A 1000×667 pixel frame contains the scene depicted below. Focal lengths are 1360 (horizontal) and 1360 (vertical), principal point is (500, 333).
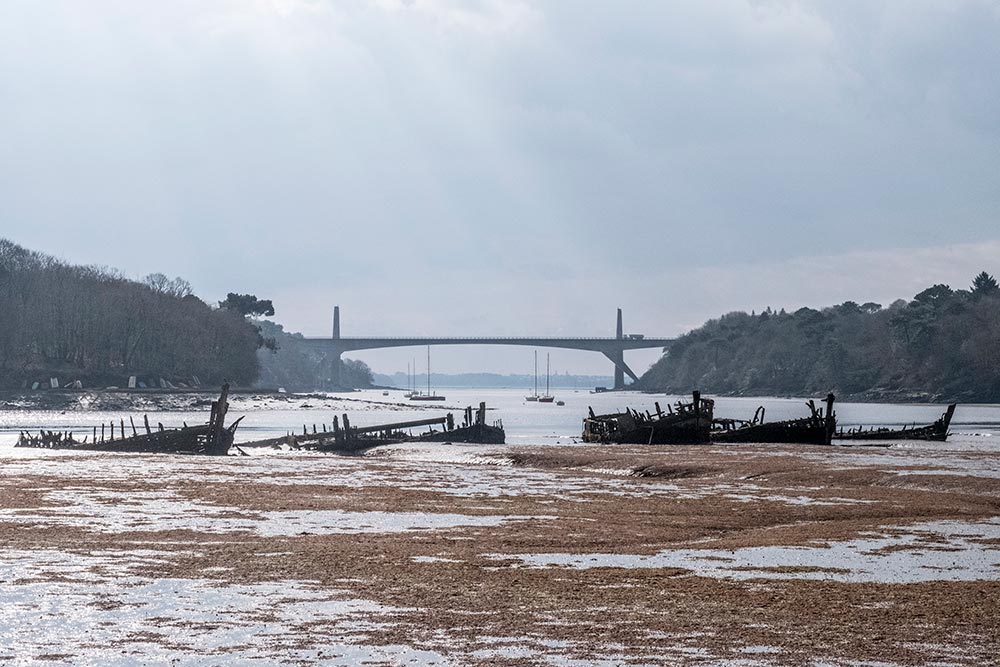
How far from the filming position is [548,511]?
1150 inches

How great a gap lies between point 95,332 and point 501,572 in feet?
465

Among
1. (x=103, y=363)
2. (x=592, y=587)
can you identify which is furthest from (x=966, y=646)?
(x=103, y=363)

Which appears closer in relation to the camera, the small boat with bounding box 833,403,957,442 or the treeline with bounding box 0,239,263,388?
the small boat with bounding box 833,403,957,442

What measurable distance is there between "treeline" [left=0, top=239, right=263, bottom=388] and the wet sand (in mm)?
117838

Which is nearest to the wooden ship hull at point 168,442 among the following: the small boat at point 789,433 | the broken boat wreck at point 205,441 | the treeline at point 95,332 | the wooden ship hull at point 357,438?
the broken boat wreck at point 205,441

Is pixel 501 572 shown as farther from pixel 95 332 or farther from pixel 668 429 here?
pixel 95 332

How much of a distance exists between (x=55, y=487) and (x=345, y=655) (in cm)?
2221

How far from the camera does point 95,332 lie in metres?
154

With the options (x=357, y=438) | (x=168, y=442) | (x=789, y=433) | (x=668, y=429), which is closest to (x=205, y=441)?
(x=168, y=442)

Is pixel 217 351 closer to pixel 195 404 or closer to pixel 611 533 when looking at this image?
pixel 195 404

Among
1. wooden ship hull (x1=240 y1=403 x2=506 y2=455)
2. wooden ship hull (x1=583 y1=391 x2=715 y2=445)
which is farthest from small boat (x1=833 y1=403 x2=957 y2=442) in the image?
wooden ship hull (x1=240 y1=403 x2=506 y2=455)

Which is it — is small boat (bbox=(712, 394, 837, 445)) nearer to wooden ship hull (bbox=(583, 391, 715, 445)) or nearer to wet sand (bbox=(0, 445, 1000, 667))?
wooden ship hull (bbox=(583, 391, 715, 445))

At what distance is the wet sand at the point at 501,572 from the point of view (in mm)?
14398

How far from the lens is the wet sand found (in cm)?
1440
